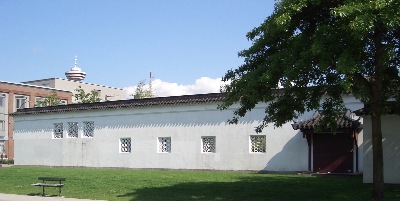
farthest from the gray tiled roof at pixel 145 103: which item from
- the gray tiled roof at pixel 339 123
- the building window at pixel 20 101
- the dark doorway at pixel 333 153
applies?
the building window at pixel 20 101

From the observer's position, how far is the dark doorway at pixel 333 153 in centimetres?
2314

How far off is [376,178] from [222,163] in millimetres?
14989

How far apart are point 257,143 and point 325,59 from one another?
1574cm

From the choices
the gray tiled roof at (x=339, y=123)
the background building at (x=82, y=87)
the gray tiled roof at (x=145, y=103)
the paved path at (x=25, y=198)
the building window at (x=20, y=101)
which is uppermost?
the background building at (x=82, y=87)

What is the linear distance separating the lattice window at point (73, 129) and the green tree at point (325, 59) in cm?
2043

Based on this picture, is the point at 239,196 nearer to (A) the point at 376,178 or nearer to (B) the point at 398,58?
(A) the point at 376,178

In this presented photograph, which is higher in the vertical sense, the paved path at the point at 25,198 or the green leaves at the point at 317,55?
the green leaves at the point at 317,55

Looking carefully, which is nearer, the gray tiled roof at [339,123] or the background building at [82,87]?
the gray tiled roof at [339,123]

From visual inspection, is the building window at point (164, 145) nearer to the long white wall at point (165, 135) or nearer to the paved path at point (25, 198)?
the long white wall at point (165, 135)

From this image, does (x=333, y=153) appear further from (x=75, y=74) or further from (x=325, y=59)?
(x=75, y=74)

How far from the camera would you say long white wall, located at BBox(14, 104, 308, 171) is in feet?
82.3

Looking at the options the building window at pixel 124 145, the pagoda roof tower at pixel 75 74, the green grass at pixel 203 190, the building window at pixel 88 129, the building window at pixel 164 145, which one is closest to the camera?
the green grass at pixel 203 190

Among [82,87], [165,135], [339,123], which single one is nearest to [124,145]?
[165,135]

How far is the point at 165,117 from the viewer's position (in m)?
28.6
